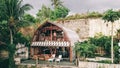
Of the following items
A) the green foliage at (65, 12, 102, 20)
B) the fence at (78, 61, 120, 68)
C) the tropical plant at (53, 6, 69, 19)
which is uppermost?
the tropical plant at (53, 6, 69, 19)

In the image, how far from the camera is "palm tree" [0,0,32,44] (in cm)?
3688

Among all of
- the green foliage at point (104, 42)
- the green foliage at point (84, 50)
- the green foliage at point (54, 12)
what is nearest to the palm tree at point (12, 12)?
the green foliage at point (84, 50)

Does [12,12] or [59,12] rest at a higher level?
[59,12]

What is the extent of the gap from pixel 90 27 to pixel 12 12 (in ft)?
56.7

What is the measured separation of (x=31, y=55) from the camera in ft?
135

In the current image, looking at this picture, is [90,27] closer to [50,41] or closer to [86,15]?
[86,15]

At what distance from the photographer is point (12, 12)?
3728 centimetres

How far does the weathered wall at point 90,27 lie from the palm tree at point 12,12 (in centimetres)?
1470

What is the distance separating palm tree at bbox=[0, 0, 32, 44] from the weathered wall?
579 inches

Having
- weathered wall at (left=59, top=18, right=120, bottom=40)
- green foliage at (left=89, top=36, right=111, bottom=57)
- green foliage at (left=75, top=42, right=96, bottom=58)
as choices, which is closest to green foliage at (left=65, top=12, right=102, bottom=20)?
weathered wall at (left=59, top=18, right=120, bottom=40)

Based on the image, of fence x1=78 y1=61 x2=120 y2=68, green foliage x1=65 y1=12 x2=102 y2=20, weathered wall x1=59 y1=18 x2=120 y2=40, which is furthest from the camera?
green foliage x1=65 y1=12 x2=102 y2=20

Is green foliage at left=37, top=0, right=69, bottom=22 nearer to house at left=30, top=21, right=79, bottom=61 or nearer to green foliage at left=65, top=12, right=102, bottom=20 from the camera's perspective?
green foliage at left=65, top=12, right=102, bottom=20

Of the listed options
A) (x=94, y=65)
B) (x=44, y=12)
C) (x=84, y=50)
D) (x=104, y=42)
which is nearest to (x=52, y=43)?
(x=84, y=50)

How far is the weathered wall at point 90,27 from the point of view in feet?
157
